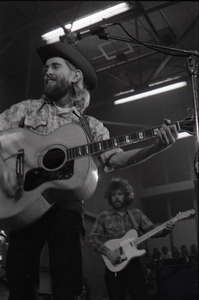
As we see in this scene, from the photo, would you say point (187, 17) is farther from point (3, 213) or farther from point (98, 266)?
point (3, 213)

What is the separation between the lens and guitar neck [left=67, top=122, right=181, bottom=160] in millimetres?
2291

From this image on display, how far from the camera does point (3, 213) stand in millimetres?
2146

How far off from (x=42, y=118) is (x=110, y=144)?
1.61 ft

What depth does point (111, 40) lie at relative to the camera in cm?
957

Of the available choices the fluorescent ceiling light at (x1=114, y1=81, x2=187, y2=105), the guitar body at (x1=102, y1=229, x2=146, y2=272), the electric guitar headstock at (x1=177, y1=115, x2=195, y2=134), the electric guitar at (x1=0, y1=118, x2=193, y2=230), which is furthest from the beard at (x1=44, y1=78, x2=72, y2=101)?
the fluorescent ceiling light at (x1=114, y1=81, x2=187, y2=105)

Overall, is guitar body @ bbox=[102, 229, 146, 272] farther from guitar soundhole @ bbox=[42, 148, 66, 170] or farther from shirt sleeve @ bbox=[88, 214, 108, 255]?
guitar soundhole @ bbox=[42, 148, 66, 170]

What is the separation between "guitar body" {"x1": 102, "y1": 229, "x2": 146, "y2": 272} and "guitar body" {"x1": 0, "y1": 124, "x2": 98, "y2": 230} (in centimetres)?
271

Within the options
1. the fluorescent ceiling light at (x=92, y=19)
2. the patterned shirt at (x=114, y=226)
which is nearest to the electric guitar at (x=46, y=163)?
the patterned shirt at (x=114, y=226)

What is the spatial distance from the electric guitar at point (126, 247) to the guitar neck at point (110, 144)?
2.69 meters

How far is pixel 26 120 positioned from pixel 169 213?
14647 millimetres

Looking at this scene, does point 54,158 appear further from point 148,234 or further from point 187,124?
point 148,234

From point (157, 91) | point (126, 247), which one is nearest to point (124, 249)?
point (126, 247)

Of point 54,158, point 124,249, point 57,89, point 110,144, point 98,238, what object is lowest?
point 124,249

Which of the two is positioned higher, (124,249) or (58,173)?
(58,173)
